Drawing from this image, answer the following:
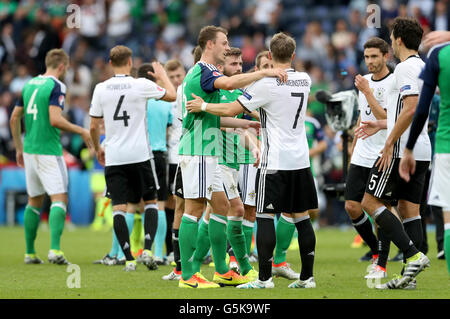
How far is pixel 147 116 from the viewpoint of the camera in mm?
11219

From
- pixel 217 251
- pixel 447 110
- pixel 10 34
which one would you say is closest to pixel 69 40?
pixel 10 34

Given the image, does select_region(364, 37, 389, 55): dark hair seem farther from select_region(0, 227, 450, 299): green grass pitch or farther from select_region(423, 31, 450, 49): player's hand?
select_region(0, 227, 450, 299): green grass pitch

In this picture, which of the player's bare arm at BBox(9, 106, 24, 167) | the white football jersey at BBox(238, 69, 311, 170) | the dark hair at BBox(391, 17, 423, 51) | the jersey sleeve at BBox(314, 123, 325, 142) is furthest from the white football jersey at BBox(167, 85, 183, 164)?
the dark hair at BBox(391, 17, 423, 51)

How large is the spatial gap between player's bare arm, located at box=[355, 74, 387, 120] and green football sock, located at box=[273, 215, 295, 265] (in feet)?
4.90

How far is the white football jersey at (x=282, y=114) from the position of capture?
25.3 feet

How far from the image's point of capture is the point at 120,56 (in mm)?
9945

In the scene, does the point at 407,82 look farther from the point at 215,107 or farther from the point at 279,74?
the point at 215,107

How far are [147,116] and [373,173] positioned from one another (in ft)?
13.4

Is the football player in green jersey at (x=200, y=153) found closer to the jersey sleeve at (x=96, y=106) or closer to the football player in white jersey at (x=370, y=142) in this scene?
the football player in white jersey at (x=370, y=142)

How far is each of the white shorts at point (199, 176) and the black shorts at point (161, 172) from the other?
132 inches

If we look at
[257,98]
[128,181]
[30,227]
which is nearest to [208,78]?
[257,98]

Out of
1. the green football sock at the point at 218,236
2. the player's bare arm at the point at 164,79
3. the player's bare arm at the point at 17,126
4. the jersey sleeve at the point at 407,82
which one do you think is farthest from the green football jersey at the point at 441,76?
the player's bare arm at the point at 17,126

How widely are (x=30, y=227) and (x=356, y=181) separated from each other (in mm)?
4764

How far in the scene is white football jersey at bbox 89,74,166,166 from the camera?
9.91 m
